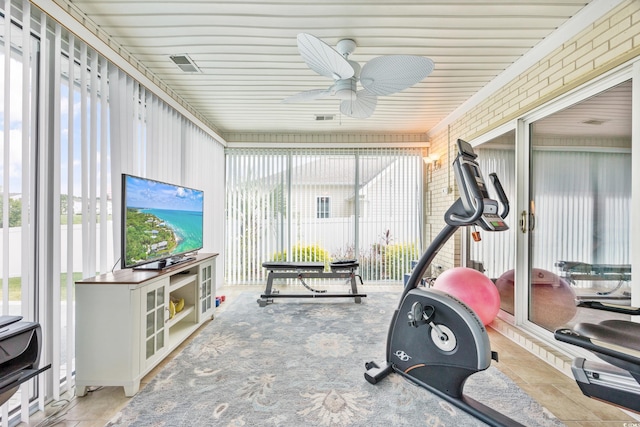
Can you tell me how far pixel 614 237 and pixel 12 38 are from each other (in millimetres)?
4165

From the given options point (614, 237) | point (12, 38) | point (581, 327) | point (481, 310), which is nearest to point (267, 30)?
point (12, 38)

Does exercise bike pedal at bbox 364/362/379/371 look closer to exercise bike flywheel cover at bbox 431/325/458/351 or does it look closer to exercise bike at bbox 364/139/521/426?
exercise bike at bbox 364/139/521/426

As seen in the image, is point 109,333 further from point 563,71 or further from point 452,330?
point 563,71

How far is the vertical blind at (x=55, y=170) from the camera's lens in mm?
1694

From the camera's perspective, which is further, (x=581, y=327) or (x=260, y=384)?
(x=260, y=384)

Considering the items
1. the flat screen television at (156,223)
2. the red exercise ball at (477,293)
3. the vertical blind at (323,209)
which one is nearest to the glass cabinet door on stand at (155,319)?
the flat screen television at (156,223)

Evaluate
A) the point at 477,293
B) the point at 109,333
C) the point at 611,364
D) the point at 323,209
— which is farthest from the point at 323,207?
the point at 611,364

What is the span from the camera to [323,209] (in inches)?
207

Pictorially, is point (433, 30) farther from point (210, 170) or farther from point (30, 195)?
point (210, 170)

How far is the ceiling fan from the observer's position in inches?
74.9

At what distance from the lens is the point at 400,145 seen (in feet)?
17.2

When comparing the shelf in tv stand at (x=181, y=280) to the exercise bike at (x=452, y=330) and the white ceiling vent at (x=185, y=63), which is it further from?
the white ceiling vent at (x=185, y=63)

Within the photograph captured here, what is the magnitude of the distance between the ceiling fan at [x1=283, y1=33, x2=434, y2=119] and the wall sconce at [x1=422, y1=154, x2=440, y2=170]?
248 centimetres

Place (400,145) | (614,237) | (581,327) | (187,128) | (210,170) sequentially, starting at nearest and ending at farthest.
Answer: (581,327)
(614,237)
(187,128)
(210,170)
(400,145)
